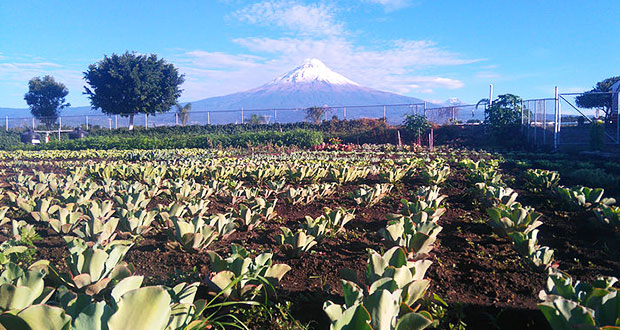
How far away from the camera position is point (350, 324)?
1.59 meters

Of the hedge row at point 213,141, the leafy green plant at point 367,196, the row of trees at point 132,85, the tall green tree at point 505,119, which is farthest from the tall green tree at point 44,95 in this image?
the leafy green plant at point 367,196

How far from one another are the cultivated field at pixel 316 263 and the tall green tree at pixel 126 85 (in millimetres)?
31614

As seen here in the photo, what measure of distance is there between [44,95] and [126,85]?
20.3 meters

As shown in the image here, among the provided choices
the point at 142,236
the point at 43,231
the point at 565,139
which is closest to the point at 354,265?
the point at 142,236

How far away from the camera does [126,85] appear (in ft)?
115

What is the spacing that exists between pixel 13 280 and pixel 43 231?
2.66 meters

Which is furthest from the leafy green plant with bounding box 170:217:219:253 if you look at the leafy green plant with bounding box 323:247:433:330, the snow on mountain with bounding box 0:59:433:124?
the snow on mountain with bounding box 0:59:433:124

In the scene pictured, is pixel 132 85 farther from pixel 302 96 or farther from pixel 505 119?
pixel 302 96

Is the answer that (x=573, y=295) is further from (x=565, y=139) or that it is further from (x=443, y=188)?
(x=565, y=139)

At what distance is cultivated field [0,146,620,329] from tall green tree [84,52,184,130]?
104 feet

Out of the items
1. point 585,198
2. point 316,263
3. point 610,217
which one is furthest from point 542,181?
point 316,263

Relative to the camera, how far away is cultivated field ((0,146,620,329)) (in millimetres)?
1755

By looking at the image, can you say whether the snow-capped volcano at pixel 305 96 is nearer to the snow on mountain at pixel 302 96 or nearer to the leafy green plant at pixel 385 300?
the snow on mountain at pixel 302 96

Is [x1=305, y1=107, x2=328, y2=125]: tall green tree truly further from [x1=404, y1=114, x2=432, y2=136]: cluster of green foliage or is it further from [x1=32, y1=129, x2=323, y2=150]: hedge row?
[x1=32, y1=129, x2=323, y2=150]: hedge row
